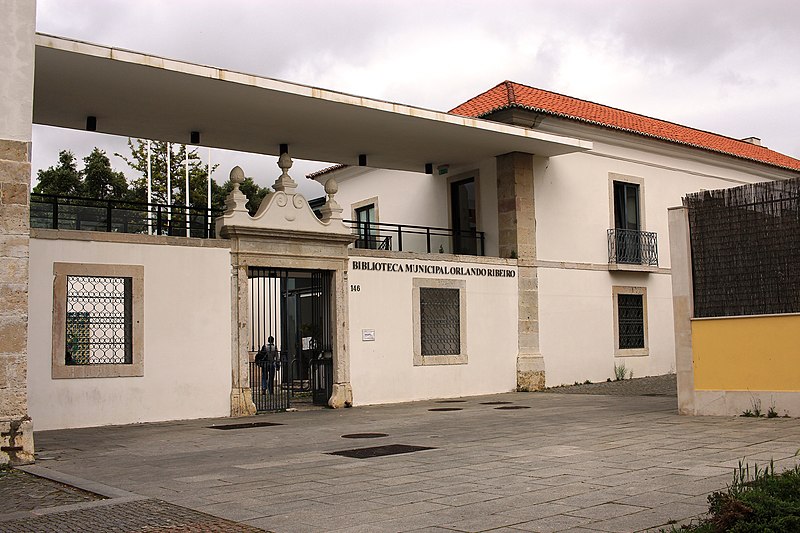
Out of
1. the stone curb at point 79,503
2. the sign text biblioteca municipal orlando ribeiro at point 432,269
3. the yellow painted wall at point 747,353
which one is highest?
the sign text biblioteca municipal orlando ribeiro at point 432,269

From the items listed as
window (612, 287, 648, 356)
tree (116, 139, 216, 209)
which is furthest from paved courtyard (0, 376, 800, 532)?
tree (116, 139, 216, 209)

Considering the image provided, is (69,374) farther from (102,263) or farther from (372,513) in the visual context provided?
(372,513)

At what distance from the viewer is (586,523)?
5.37 metres

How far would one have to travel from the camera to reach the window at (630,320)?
69.7ft

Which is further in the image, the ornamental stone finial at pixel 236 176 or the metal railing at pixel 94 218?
the ornamental stone finial at pixel 236 176

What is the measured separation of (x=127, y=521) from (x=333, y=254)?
420 inches

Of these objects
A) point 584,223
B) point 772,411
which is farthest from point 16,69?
point 584,223

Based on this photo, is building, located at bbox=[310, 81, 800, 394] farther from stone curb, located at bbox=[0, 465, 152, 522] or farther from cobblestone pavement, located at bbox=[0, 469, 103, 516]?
cobblestone pavement, located at bbox=[0, 469, 103, 516]

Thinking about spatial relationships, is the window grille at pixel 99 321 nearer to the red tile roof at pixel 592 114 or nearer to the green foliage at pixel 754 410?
the green foliage at pixel 754 410

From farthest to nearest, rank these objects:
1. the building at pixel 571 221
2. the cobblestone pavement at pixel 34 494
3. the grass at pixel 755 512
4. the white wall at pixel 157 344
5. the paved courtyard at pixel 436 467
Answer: the building at pixel 571 221 < the white wall at pixel 157 344 < the cobblestone pavement at pixel 34 494 < the paved courtyard at pixel 436 467 < the grass at pixel 755 512

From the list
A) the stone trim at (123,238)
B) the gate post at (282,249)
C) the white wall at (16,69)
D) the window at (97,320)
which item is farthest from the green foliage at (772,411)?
the white wall at (16,69)

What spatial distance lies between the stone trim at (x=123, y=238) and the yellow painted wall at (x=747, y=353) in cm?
812

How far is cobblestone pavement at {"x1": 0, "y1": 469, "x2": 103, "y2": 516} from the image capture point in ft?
22.3

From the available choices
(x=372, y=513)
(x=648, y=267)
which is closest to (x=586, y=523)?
(x=372, y=513)
